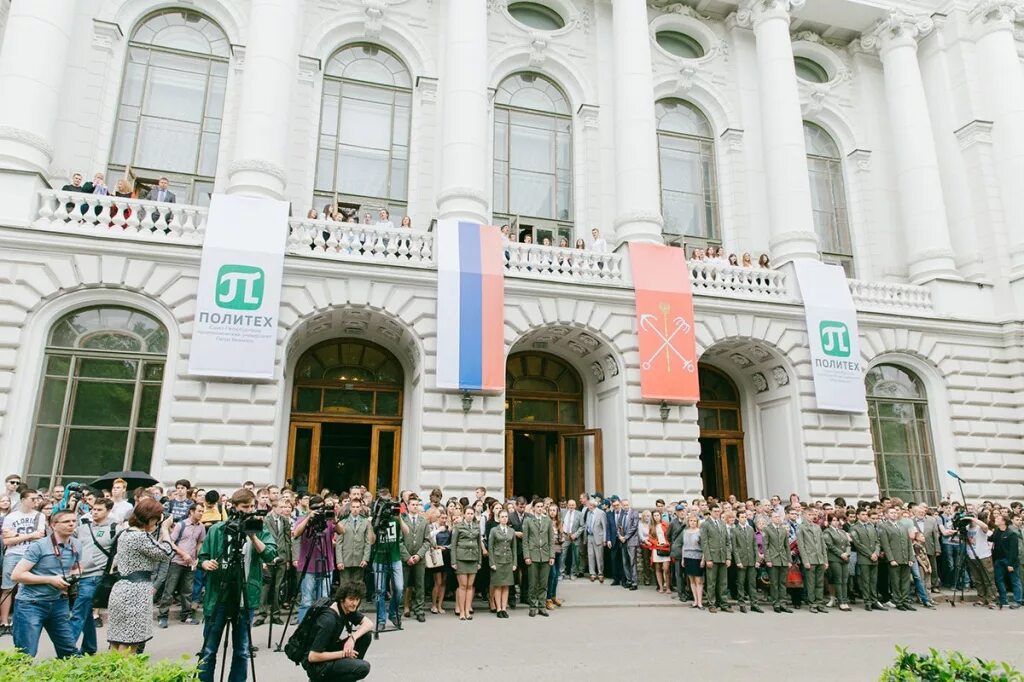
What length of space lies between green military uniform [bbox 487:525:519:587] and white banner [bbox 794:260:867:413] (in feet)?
35.9

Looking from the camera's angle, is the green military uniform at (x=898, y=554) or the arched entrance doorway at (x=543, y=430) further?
the arched entrance doorway at (x=543, y=430)

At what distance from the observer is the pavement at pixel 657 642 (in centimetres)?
845

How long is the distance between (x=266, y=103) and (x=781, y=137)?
1544cm

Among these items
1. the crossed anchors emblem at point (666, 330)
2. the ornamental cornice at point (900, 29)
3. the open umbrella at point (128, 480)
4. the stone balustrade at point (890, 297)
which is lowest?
the open umbrella at point (128, 480)

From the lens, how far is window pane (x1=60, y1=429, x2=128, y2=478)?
15031mm

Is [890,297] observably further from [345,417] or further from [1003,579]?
[345,417]

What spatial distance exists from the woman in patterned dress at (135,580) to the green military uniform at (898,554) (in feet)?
42.6

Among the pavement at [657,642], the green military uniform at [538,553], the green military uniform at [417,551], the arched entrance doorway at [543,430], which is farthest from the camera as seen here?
the arched entrance doorway at [543,430]

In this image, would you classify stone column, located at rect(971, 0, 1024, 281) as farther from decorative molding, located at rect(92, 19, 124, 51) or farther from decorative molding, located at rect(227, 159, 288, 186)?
decorative molding, located at rect(92, 19, 124, 51)

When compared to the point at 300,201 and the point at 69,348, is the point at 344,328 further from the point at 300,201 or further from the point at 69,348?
the point at 69,348

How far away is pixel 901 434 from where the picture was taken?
20.9m

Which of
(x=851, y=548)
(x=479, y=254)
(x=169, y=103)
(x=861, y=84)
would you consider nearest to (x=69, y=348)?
(x=169, y=103)

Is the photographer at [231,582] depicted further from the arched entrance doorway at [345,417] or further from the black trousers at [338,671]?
the arched entrance doorway at [345,417]

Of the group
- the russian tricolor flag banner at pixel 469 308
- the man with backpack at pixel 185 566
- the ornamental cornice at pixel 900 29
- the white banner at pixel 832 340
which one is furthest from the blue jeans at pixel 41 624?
the ornamental cornice at pixel 900 29
